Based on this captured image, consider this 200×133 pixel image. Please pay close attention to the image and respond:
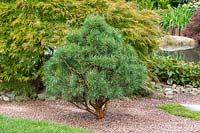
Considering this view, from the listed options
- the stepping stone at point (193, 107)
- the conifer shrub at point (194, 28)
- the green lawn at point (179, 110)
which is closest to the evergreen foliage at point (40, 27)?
the green lawn at point (179, 110)

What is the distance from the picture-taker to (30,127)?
545cm

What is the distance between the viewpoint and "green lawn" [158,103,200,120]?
6620mm

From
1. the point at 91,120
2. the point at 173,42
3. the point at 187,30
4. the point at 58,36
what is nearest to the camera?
the point at 91,120

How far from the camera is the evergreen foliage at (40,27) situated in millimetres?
7051

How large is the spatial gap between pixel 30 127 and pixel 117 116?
137 cm

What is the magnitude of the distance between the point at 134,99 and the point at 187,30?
33.6 ft

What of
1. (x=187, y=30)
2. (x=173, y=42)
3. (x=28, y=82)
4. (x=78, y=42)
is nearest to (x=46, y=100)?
(x=28, y=82)

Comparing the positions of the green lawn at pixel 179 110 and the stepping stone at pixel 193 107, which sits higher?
the green lawn at pixel 179 110

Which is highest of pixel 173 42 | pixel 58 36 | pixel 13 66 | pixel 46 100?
pixel 58 36

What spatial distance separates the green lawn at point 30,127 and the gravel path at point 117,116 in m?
0.37

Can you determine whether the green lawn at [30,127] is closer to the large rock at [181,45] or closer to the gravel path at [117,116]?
the gravel path at [117,116]

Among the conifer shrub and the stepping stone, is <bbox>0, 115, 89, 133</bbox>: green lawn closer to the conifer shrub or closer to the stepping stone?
the stepping stone

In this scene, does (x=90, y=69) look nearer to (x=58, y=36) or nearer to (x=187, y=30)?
(x=58, y=36)

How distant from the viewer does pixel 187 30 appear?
17.4 meters
